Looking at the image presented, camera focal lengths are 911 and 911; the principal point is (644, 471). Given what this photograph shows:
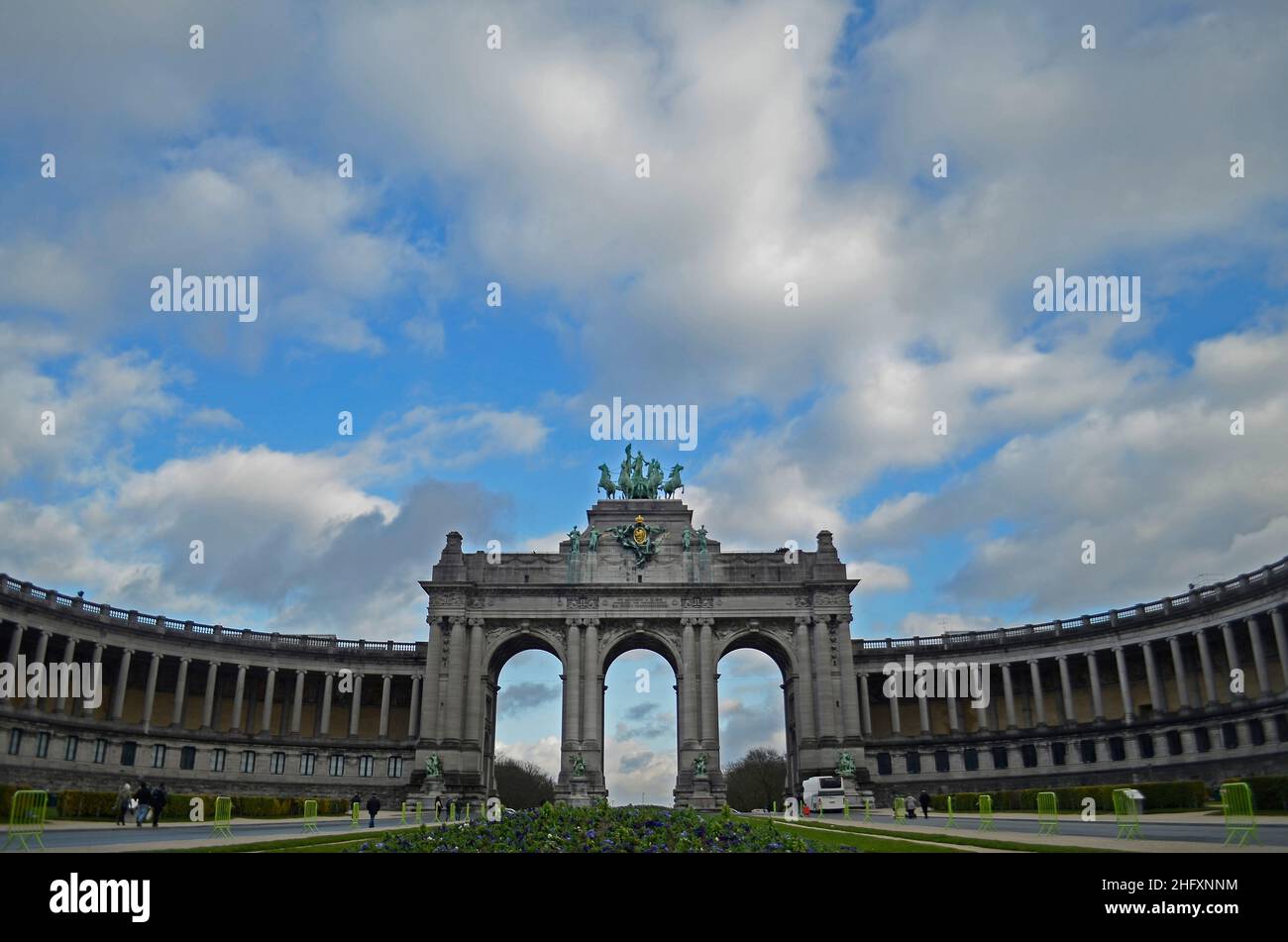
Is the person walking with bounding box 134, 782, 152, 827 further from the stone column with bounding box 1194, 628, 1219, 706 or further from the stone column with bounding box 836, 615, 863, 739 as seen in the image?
the stone column with bounding box 1194, 628, 1219, 706

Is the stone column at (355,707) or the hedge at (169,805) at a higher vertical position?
the stone column at (355,707)

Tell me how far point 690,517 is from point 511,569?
18.1 meters

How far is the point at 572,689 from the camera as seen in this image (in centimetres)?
8169

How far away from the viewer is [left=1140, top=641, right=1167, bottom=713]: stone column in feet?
250

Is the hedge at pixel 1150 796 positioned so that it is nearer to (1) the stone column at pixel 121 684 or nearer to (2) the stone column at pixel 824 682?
(2) the stone column at pixel 824 682

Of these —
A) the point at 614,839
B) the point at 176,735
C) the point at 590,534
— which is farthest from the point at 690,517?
the point at 614,839

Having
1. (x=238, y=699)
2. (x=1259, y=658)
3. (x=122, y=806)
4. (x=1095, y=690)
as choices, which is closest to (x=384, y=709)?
(x=238, y=699)

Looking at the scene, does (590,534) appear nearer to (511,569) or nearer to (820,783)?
(511,569)

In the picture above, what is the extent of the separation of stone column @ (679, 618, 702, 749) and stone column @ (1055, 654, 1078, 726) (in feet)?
107

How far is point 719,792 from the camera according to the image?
77.2m

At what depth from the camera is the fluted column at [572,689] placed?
8025 centimetres

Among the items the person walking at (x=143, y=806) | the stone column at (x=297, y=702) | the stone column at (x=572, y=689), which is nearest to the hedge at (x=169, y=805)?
the person walking at (x=143, y=806)

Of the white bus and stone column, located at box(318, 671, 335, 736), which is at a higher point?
stone column, located at box(318, 671, 335, 736)

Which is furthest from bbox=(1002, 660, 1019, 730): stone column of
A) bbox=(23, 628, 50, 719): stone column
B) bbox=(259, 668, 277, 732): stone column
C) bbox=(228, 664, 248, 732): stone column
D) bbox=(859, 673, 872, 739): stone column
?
bbox=(23, 628, 50, 719): stone column
